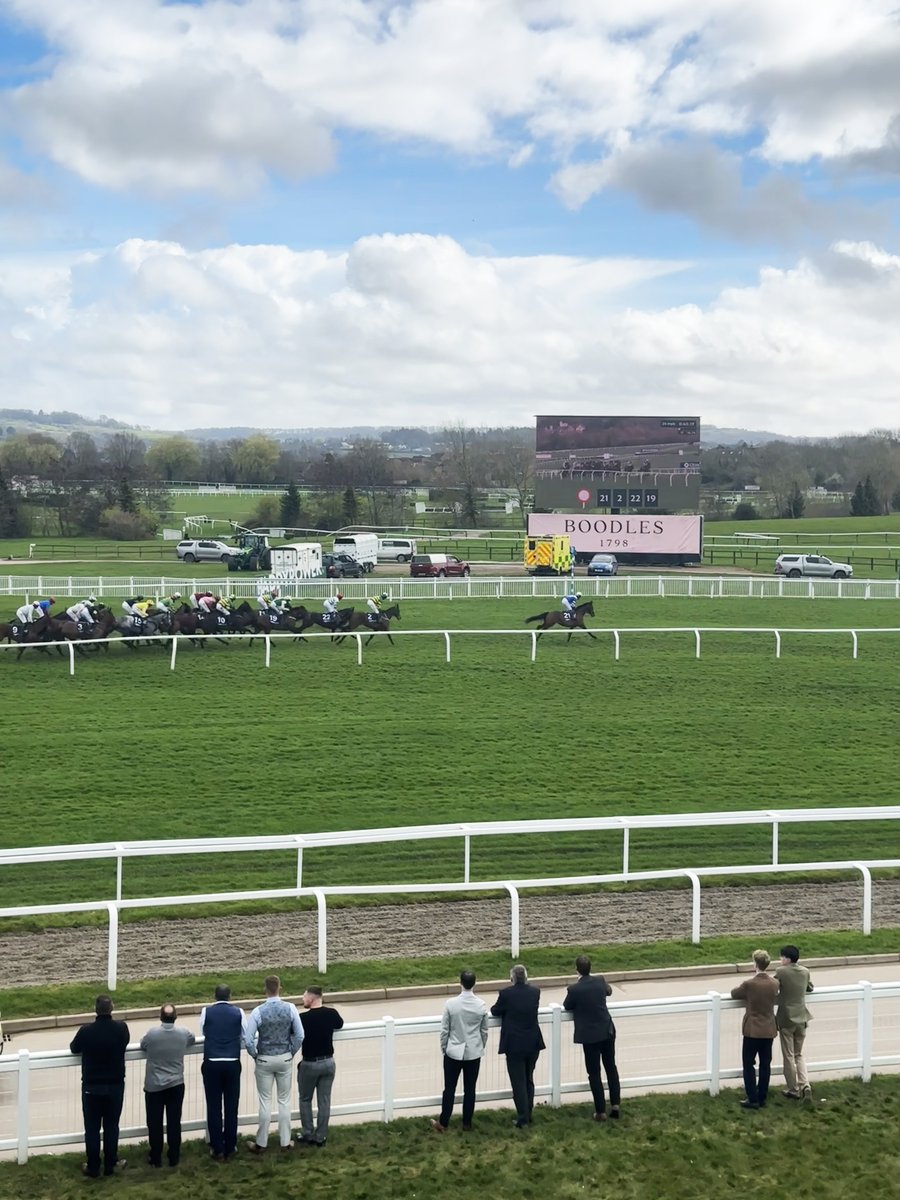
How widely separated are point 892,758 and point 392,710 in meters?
7.07

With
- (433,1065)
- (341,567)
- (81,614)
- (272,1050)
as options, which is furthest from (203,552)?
(272,1050)

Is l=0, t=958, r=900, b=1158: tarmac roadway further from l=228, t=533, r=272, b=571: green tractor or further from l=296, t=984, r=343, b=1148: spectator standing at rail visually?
l=228, t=533, r=272, b=571: green tractor

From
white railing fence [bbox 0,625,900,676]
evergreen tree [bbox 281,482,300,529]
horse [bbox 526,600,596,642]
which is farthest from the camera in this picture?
evergreen tree [bbox 281,482,300,529]

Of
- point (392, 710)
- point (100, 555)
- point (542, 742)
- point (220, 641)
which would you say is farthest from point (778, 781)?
point (100, 555)

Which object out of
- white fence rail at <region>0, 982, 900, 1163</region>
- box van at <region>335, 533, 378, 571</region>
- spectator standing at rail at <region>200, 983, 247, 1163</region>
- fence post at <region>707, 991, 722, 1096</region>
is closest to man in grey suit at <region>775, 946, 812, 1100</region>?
white fence rail at <region>0, 982, 900, 1163</region>

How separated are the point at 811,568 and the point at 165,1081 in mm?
37032

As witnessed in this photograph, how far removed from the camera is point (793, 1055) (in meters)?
7.18

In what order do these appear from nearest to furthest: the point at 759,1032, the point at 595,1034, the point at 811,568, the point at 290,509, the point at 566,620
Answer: the point at 595,1034 < the point at 759,1032 < the point at 566,620 < the point at 811,568 < the point at 290,509

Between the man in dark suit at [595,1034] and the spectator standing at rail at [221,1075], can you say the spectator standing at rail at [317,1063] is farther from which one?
the man in dark suit at [595,1034]

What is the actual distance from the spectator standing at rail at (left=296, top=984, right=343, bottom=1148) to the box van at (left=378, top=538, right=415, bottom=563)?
40.6 meters

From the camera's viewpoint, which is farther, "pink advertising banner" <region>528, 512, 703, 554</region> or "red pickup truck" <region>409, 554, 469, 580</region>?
"pink advertising banner" <region>528, 512, 703, 554</region>

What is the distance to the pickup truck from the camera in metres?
40.1

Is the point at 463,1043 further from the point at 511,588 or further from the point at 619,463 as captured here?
the point at 619,463

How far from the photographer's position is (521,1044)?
6781mm
